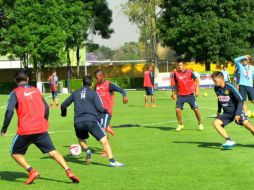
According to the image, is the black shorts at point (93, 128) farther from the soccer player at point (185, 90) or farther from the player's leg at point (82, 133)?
the soccer player at point (185, 90)

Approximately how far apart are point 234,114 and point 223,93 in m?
0.50

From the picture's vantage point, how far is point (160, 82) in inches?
2012

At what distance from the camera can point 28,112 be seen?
9.30m

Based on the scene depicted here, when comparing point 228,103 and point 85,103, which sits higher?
point 85,103

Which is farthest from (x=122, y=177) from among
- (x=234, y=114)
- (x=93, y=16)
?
(x=93, y=16)

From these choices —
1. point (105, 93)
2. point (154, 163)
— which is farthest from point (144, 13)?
point (154, 163)

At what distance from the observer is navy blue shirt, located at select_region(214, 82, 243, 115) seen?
39.7 feet

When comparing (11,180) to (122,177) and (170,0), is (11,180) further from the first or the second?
(170,0)

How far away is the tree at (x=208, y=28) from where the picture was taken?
57.3 meters

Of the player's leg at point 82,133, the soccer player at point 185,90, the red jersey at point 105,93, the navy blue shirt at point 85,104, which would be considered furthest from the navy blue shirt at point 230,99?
the soccer player at point 185,90

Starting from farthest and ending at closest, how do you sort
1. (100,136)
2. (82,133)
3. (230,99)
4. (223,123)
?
(223,123)
(230,99)
(82,133)
(100,136)

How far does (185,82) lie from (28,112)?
8194 millimetres

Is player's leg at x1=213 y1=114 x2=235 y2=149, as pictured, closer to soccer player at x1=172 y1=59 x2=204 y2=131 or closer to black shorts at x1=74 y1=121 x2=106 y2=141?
black shorts at x1=74 y1=121 x2=106 y2=141

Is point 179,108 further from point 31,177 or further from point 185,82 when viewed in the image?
point 31,177
